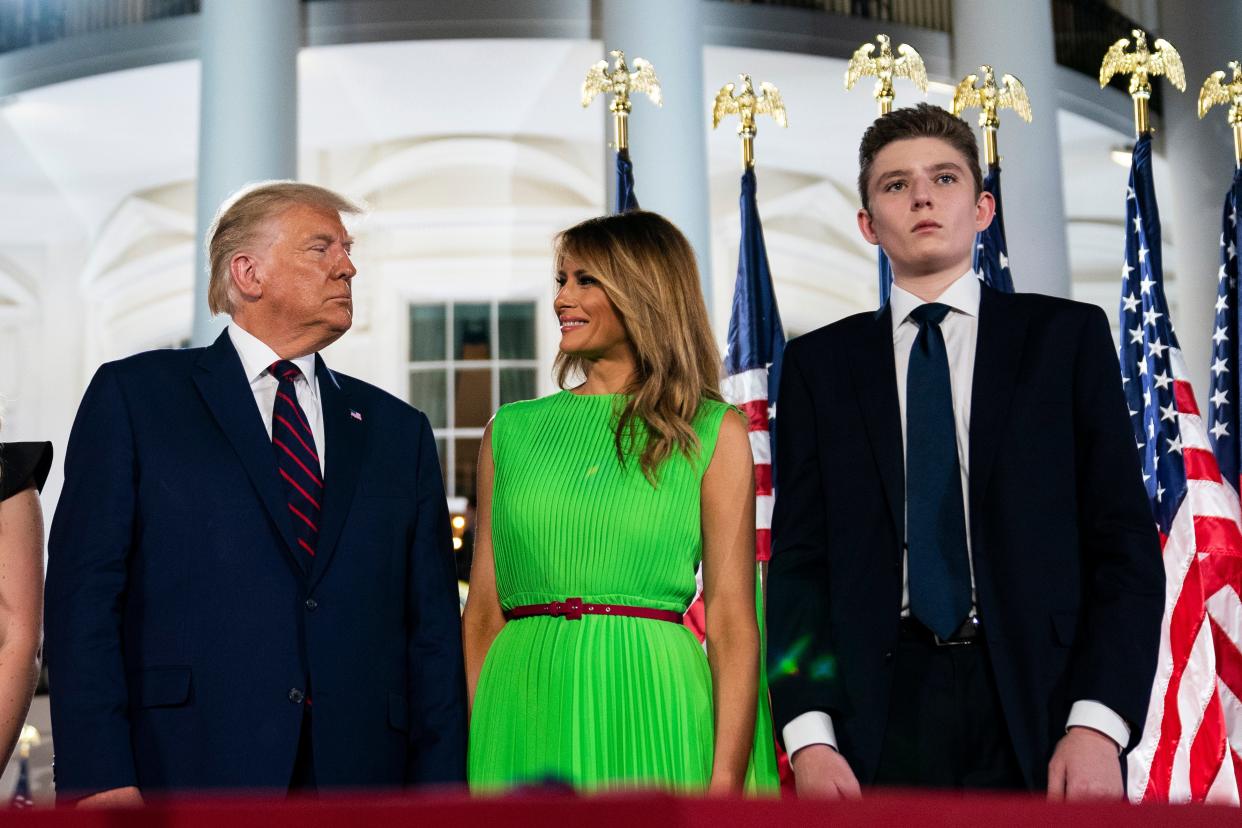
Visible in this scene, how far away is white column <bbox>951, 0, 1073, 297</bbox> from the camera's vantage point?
8.22 metres

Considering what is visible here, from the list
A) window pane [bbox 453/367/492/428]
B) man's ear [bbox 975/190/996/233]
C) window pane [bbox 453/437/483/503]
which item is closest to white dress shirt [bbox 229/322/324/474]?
man's ear [bbox 975/190/996/233]

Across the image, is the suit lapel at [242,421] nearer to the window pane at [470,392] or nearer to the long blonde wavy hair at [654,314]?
the long blonde wavy hair at [654,314]

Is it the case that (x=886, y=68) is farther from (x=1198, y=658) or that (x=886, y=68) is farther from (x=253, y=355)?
(x=253, y=355)

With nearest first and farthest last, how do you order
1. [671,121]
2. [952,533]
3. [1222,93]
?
[952,533] → [1222,93] → [671,121]

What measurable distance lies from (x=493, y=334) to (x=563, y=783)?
10.8m

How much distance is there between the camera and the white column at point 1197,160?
9469mm

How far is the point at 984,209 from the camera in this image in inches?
99.6

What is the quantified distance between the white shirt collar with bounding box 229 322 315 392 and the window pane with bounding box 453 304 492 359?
883 centimetres

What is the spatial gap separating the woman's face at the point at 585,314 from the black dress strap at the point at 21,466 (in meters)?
0.96

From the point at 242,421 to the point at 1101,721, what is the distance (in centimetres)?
152

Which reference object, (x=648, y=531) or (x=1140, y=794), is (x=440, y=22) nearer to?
(x=1140, y=794)

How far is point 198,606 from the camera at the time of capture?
7.99 ft

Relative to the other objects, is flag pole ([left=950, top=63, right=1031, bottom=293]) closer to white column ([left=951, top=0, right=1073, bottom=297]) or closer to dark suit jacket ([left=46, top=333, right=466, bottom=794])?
white column ([left=951, top=0, right=1073, bottom=297])

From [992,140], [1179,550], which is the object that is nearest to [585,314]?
[1179,550]
